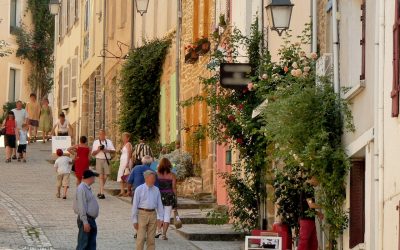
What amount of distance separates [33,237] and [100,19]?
21.0 m

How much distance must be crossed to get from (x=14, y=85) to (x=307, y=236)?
38253 mm

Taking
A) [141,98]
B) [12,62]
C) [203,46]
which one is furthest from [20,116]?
[12,62]

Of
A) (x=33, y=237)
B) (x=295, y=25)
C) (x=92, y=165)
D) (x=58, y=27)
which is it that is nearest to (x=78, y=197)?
(x=33, y=237)

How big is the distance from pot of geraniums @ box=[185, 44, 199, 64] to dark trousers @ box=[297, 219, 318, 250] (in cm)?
1104

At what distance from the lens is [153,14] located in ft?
123

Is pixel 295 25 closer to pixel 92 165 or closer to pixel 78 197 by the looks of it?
pixel 78 197

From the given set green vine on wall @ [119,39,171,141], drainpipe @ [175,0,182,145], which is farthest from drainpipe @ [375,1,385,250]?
green vine on wall @ [119,39,171,141]

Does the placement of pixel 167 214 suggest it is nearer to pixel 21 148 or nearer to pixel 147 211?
pixel 147 211

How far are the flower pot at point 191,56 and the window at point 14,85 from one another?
86.5 feet

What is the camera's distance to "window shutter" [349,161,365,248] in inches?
731

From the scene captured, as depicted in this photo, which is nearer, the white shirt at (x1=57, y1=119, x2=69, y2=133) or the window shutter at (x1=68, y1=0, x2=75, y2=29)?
the white shirt at (x1=57, y1=119, x2=69, y2=133)

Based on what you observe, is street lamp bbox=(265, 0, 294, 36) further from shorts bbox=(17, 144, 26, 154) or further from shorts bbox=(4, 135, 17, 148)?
shorts bbox=(17, 144, 26, 154)

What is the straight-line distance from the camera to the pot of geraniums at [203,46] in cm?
3008

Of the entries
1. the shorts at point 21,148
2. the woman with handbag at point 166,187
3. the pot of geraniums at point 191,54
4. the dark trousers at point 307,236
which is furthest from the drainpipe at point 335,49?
the shorts at point 21,148
